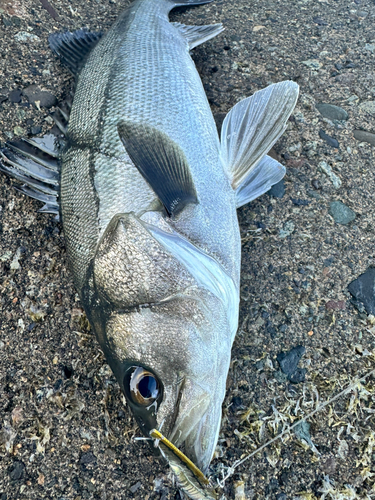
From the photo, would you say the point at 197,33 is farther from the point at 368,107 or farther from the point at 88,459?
the point at 88,459

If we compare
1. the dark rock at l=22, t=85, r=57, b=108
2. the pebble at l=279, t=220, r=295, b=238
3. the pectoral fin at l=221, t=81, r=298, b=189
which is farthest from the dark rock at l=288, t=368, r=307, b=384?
the dark rock at l=22, t=85, r=57, b=108

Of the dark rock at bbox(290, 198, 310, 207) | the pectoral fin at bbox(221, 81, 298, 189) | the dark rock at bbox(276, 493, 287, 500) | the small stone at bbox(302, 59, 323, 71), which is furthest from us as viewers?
the small stone at bbox(302, 59, 323, 71)

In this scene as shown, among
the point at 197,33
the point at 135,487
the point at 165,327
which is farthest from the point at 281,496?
the point at 197,33

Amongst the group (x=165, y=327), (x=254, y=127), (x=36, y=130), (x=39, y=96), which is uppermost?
(x=39, y=96)

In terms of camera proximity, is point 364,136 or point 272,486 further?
point 364,136

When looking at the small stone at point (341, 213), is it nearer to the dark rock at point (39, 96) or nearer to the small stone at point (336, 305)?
the small stone at point (336, 305)

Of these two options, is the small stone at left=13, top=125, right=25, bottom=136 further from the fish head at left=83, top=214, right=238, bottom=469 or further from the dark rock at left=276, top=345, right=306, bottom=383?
the dark rock at left=276, top=345, right=306, bottom=383

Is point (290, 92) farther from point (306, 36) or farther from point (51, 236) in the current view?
point (51, 236)

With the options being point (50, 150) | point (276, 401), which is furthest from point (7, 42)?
point (276, 401)
